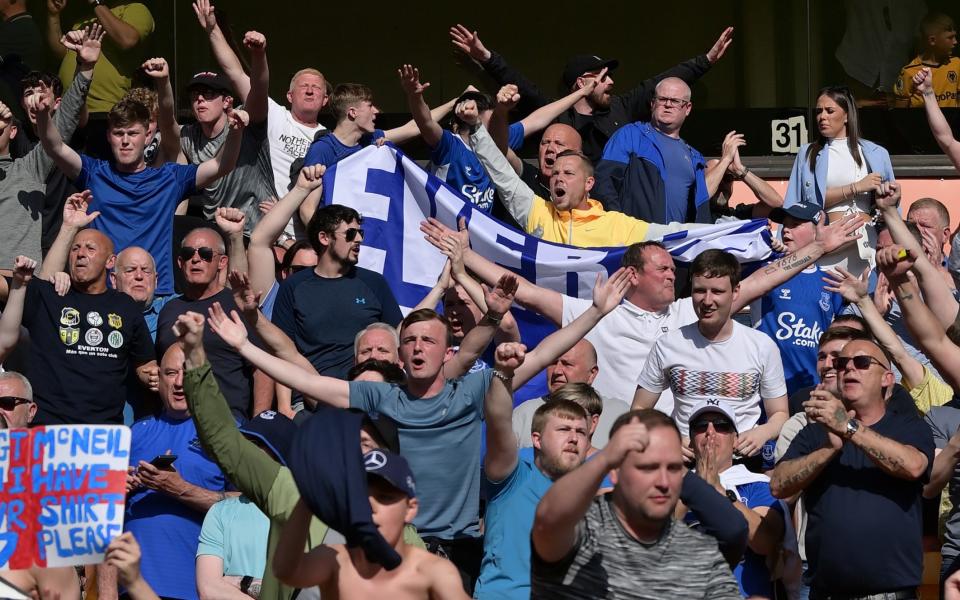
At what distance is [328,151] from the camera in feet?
33.0

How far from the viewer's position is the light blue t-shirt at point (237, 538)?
6.91 metres

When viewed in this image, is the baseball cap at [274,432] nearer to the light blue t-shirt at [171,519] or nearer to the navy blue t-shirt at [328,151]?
the light blue t-shirt at [171,519]

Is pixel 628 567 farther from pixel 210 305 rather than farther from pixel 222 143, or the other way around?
pixel 222 143

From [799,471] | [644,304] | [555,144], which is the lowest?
[799,471]

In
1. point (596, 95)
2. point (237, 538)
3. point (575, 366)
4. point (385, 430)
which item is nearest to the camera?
point (385, 430)

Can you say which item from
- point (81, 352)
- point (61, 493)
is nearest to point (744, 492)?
point (61, 493)

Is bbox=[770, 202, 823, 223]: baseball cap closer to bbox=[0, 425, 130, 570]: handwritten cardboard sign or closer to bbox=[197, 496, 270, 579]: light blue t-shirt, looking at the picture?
bbox=[197, 496, 270, 579]: light blue t-shirt

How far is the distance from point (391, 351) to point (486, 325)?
838mm

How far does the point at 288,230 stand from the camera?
34.4 feet

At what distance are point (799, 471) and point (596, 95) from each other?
538cm

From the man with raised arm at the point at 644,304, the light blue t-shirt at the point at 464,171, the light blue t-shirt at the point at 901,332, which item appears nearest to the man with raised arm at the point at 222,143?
the light blue t-shirt at the point at 464,171

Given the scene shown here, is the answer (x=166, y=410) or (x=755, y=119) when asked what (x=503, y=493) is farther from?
(x=755, y=119)

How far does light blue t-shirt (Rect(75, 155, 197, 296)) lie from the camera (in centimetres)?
972

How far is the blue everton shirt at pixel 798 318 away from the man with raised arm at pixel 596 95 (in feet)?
7.54
